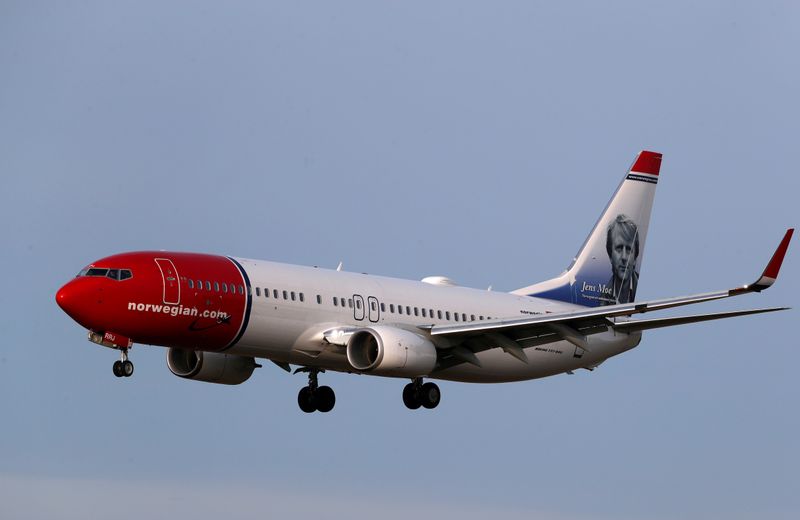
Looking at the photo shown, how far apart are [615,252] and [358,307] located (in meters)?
14.9

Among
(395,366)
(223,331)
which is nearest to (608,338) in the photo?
(395,366)

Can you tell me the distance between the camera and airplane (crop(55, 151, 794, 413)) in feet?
153

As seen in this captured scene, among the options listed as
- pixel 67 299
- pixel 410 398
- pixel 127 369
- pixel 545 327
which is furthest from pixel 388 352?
pixel 67 299

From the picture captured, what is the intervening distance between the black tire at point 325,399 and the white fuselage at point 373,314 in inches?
153

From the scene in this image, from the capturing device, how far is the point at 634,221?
63531 millimetres

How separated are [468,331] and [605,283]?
1218 cm

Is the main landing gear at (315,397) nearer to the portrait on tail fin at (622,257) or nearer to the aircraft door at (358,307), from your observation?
the aircraft door at (358,307)

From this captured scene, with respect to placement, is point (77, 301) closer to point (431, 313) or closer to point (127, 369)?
point (127, 369)

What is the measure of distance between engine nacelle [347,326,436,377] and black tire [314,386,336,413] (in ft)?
17.6

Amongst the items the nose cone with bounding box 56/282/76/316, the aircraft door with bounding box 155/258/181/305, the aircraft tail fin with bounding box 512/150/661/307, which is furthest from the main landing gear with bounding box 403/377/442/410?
the nose cone with bounding box 56/282/76/316

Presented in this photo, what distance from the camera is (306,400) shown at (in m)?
55.3

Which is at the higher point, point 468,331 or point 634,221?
point 634,221

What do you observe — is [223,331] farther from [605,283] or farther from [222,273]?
[605,283]

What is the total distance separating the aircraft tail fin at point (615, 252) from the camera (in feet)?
200
